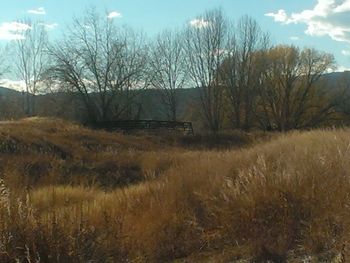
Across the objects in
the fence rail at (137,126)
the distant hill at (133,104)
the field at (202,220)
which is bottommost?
the fence rail at (137,126)

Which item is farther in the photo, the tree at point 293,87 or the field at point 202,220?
the tree at point 293,87

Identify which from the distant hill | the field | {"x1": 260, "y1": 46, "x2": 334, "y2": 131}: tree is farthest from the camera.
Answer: {"x1": 260, "y1": 46, "x2": 334, "y2": 131}: tree

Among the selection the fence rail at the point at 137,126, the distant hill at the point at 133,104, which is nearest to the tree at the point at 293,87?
the distant hill at the point at 133,104

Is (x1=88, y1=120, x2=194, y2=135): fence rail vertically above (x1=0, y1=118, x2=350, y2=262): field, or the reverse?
(x1=0, y1=118, x2=350, y2=262): field

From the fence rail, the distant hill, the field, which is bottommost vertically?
the fence rail

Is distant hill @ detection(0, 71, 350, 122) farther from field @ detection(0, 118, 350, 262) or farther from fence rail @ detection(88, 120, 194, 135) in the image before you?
field @ detection(0, 118, 350, 262)

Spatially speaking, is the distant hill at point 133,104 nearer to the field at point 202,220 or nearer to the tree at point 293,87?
the tree at point 293,87

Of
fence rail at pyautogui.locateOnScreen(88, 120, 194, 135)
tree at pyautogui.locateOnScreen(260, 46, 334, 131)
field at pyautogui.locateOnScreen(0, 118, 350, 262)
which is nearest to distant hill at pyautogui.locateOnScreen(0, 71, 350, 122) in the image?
tree at pyautogui.locateOnScreen(260, 46, 334, 131)

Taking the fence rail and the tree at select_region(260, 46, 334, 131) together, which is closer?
the fence rail

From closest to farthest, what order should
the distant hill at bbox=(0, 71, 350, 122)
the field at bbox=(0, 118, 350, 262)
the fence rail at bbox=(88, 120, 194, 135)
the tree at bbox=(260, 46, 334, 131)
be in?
the field at bbox=(0, 118, 350, 262) < the fence rail at bbox=(88, 120, 194, 135) < the distant hill at bbox=(0, 71, 350, 122) < the tree at bbox=(260, 46, 334, 131)

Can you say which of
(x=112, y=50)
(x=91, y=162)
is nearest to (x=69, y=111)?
(x=112, y=50)

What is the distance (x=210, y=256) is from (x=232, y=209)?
1057mm

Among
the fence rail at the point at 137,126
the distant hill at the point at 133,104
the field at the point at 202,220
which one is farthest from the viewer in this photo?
the distant hill at the point at 133,104

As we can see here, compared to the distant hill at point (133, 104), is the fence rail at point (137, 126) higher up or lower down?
lower down
